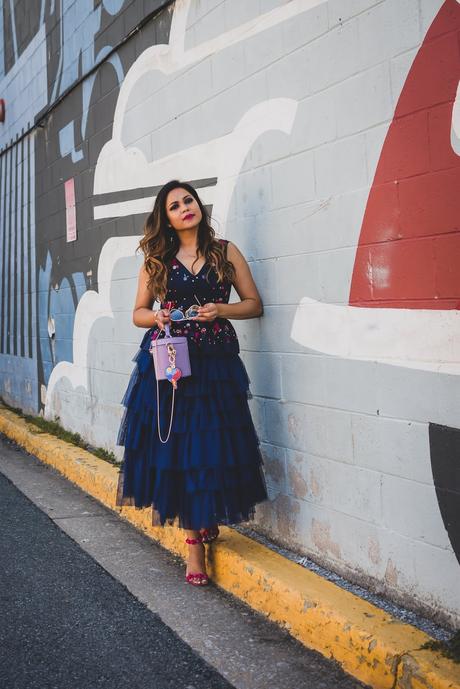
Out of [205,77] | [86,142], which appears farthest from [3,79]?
[205,77]

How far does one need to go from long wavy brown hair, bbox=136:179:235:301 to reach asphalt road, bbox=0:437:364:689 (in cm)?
139

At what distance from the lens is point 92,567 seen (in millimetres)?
3564

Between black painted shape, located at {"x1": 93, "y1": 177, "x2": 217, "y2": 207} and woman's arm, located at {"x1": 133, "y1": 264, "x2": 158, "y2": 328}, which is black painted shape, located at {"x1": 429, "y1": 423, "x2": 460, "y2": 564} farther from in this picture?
black painted shape, located at {"x1": 93, "y1": 177, "x2": 217, "y2": 207}

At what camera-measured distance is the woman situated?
3.11 meters

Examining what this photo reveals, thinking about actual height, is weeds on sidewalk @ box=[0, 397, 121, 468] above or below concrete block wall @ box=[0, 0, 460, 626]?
below

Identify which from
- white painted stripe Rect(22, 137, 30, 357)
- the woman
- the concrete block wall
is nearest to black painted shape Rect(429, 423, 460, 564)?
the concrete block wall

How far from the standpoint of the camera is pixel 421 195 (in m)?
2.55

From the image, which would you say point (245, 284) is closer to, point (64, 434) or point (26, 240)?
point (64, 434)

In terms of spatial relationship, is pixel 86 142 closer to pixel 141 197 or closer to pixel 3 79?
pixel 141 197

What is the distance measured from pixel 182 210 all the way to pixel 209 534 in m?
1.57

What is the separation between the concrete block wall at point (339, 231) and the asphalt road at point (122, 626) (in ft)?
1.69

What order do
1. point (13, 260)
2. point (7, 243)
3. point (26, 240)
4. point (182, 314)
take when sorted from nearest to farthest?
point (182, 314)
point (26, 240)
point (13, 260)
point (7, 243)

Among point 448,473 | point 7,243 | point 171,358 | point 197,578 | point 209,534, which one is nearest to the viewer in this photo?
point 448,473

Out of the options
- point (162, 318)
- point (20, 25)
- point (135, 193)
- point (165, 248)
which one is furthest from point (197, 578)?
point (20, 25)
